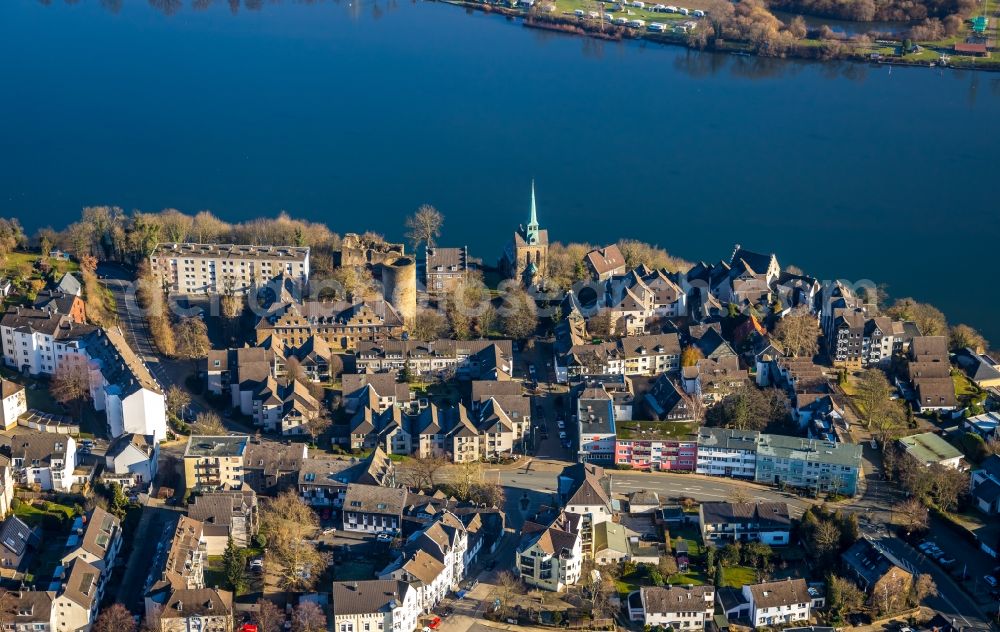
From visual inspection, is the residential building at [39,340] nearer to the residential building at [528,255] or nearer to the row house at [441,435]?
the row house at [441,435]

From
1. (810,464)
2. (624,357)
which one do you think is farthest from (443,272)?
(810,464)

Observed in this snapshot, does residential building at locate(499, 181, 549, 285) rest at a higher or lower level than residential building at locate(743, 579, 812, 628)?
higher

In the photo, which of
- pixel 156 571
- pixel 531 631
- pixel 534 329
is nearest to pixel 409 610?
pixel 531 631

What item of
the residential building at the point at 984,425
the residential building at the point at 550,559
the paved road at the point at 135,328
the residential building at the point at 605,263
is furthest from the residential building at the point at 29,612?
the residential building at the point at 984,425

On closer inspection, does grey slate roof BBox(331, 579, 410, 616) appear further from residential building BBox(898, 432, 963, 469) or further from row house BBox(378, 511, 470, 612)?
residential building BBox(898, 432, 963, 469)

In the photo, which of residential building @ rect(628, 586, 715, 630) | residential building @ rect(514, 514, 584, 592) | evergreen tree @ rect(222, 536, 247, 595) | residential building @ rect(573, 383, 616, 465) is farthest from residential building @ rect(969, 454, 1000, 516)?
evergreen tree @ rect(222, 536, 247, 595)

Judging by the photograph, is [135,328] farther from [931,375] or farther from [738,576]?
[931,375]
